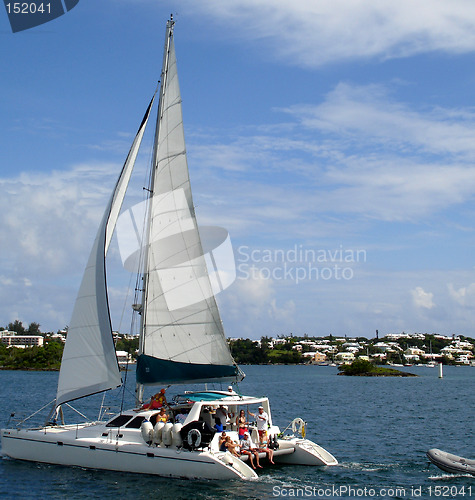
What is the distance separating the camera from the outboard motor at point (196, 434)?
64.2ft

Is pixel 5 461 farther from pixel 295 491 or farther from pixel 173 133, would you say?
pixel 173 133

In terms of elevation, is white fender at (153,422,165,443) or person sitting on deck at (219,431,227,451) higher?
white fender at (153,422,165,443)

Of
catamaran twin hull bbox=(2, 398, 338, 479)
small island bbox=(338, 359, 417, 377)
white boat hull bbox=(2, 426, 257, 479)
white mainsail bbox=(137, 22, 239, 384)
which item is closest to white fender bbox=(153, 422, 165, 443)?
catamaran twin hull bbox=(2, 398, 338, 479)

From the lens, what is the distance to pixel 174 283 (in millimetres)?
23250

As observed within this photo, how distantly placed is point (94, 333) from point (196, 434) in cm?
531

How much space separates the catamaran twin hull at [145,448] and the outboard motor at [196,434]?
3 centimetres

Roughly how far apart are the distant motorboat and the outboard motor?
8.08 meters

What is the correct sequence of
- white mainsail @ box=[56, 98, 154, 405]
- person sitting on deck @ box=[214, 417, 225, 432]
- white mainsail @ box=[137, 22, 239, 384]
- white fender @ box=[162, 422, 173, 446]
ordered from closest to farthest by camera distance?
white fender @ box=[162, 422, 173, 446] < person sitting on deck @ box=[214, 417, 225, 432] < white mainsail @ box=[56, 98, 154, 405] < white mainsail @ box=[137, 22, 239, 384]

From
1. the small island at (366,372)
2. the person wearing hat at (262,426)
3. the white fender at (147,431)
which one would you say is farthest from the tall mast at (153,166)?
the small island at (366,372)

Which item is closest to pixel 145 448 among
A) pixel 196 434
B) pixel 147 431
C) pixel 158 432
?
pixel 147 431

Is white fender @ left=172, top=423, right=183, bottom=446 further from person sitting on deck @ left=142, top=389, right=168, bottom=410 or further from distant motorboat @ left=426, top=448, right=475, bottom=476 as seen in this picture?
distant motorboat @ left=426, top=448, right=475, bottom=476

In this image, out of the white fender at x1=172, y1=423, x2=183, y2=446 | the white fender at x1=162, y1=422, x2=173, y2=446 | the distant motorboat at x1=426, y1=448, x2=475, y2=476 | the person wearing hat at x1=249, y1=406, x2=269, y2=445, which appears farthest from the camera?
the person wearing hat at x1=249, y1=406, x2=269, y2=445

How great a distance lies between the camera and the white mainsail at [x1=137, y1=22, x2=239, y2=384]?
22594 mm

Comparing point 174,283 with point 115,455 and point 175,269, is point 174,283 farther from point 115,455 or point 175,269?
point 115,455
